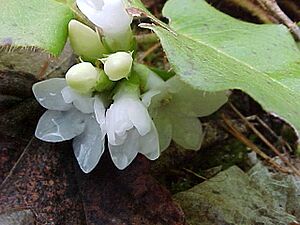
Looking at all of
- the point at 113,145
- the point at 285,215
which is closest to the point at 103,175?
the point at 113,145

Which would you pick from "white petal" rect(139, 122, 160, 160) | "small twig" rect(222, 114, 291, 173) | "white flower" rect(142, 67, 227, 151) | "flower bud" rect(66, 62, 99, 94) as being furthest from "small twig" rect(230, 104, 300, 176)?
"flower bud" rect(66, 62, 99, 94)

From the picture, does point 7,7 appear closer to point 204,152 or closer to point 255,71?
point 255,71

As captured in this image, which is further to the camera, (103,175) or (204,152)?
(204,152)

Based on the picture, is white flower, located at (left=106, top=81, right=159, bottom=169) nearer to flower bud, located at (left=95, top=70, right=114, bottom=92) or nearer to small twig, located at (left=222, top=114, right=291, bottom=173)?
flower bud, located at (left=95, top=70, right=114, bottom=92)

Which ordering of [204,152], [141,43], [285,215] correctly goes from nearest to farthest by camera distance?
[285,215], [204,152], [141,43]

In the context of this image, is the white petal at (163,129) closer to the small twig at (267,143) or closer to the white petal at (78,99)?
the white petal at (78,99)

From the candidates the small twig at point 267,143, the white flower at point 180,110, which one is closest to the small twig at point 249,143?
the small twig at point 267,143

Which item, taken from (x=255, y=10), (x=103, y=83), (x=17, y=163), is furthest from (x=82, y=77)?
(x=255, y=10)
